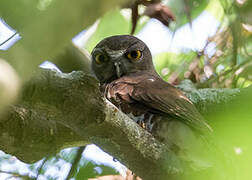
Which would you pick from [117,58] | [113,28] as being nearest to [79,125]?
[117,58]

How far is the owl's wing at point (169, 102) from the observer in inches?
129

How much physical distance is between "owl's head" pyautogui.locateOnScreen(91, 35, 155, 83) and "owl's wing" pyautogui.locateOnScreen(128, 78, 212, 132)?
1.03 m

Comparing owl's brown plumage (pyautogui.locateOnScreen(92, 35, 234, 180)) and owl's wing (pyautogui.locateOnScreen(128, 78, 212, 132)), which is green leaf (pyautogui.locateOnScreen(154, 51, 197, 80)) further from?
owl's wing (pyautogui.locateOnScreen(128, 78, 212, 132))

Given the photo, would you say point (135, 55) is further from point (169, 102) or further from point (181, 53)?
point (169, 102)

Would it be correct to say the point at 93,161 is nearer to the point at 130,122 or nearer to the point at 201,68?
the point at 130,122

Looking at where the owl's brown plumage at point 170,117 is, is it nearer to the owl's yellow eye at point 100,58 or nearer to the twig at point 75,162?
the twig at point 75,162

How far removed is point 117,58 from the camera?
4.76m

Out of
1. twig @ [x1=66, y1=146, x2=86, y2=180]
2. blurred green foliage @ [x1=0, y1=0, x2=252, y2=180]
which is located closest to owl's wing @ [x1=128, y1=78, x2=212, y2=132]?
blurred green foliage @ [x1=0, y1=0, x2=252, y2=180]

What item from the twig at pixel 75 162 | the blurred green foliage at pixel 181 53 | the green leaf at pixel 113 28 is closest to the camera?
the blurred green foliage at pixel 181 53

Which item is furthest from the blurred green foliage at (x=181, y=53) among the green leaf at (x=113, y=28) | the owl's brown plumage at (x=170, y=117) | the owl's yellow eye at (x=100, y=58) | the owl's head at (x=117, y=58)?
the owl's yellow eye at (x=100, y=58)

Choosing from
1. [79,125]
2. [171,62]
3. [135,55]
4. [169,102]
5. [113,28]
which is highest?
[79,125]

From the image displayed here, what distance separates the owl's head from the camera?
187 inches

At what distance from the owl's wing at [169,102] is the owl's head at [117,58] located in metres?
1.03

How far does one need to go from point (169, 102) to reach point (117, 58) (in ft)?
4.92
